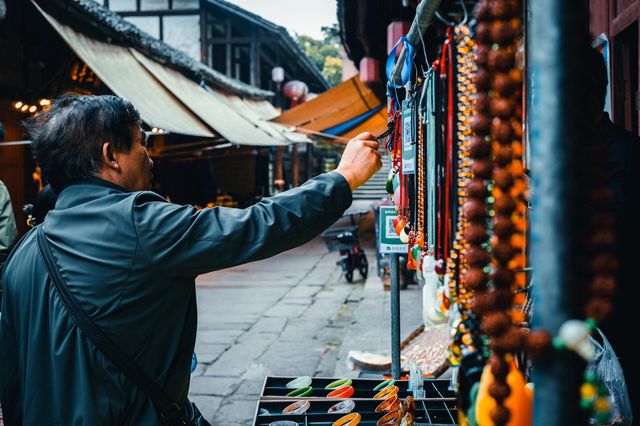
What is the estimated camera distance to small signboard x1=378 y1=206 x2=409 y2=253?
3.26 meters

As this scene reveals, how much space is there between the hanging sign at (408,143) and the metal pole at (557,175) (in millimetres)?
1473

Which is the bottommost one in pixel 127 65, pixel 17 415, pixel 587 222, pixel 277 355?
pixel 277 355

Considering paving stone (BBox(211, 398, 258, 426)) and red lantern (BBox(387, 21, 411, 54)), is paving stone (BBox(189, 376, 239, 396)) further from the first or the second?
red lantern (BBox(387, 21, 411, 54))

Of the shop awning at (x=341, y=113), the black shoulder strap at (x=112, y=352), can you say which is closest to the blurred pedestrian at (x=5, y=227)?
the black shoulder strap at (x=112, y=352)

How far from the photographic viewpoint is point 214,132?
35.7ft

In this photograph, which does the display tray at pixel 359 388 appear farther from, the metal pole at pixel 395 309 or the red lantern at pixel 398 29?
the red lantern at pixel 398 29

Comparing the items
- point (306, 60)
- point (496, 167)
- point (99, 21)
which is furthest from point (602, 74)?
point (306, 60)

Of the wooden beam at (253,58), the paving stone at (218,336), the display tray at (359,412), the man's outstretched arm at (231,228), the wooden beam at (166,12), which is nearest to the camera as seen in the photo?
the man's outstretched arm at (231,228)

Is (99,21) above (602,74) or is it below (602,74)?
above

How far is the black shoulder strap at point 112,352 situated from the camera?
1.69 m

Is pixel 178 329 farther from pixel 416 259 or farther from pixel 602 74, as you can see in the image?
pixel 602 74

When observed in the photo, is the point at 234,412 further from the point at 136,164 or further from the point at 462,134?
the point at 462,134

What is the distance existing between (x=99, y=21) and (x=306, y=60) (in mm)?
13878

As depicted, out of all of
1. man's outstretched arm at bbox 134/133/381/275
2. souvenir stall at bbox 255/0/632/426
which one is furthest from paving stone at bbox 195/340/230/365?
souvenir stall at bbox 255/0/632/426
